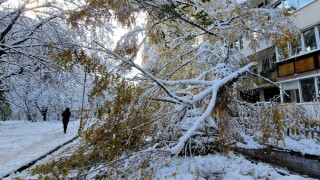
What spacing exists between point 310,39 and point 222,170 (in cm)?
1079

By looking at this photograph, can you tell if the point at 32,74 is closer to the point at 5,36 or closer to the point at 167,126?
the point at 5,36

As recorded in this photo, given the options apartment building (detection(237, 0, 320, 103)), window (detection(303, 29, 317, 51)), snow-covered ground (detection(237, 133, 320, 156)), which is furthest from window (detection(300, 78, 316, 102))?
snow-covered ground (detection(237, 133, 320, 156))

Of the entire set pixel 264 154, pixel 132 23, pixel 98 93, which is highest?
pixel 132 23

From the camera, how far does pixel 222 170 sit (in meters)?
4.73

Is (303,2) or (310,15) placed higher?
(303,2)

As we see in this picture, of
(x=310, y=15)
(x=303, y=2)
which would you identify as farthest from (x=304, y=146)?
(x=303, y=2)

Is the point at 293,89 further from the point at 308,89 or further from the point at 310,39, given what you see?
the point at 310,39

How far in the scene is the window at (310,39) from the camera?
1069 centimetres

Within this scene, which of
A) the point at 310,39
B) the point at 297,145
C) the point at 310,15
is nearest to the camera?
the point at 297,145

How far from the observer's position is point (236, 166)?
16.3 ft

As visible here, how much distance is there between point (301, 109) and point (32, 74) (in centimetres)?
1115

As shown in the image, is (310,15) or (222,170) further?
(310,15)

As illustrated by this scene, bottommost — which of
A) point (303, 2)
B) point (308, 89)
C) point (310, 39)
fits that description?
point (308, 89)

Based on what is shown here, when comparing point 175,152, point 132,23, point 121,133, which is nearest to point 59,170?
point 121,133
